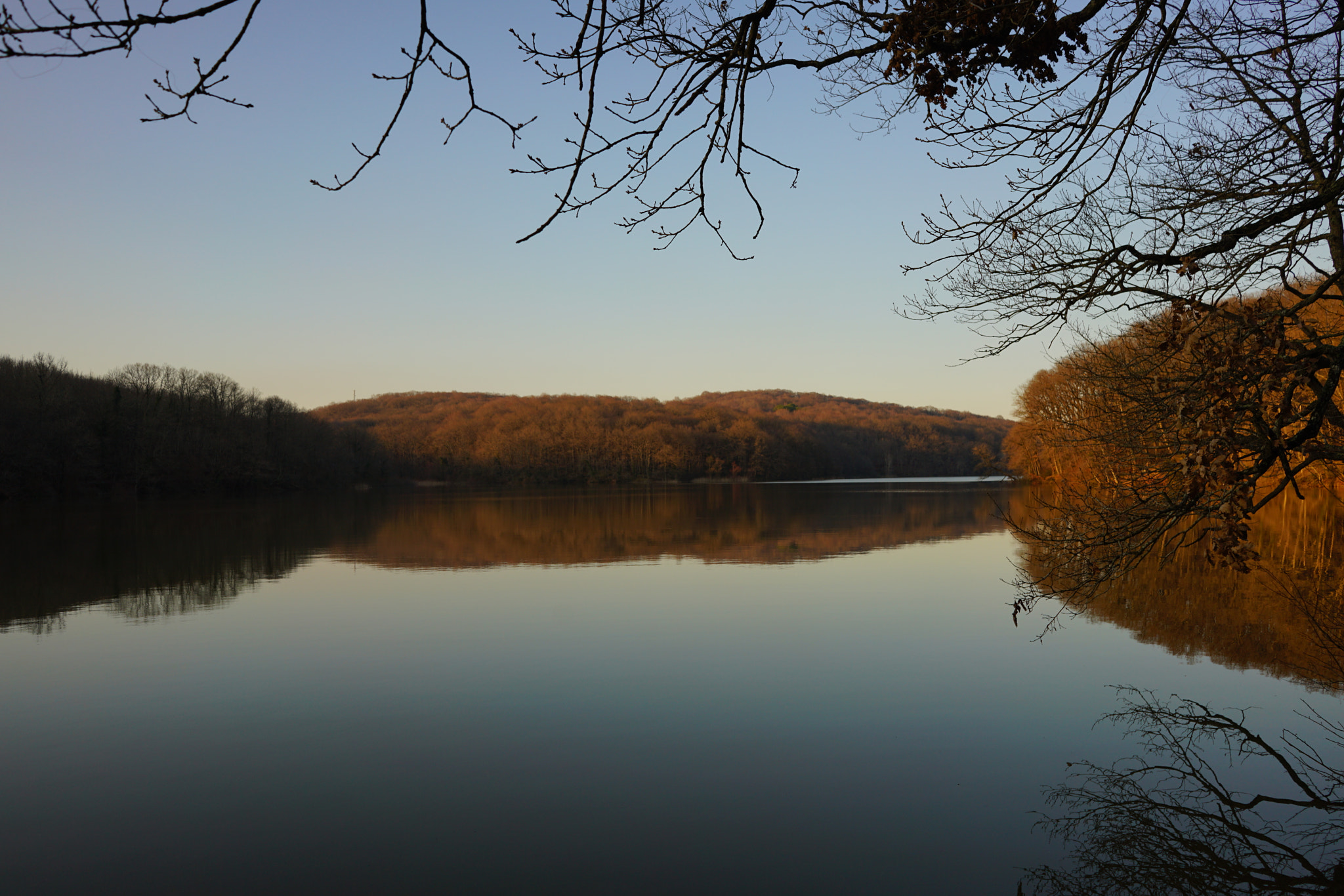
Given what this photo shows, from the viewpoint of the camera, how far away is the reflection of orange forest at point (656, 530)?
18.2 m

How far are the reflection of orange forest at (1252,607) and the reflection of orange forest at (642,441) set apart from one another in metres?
81.0

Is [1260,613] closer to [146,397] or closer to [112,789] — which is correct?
[112,789]

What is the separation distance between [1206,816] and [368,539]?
67.5ft

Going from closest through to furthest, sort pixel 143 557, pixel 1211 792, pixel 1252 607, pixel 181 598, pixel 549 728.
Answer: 1. pixel 1211 792
2. pixel 549 728
3. pixel 1252 607
4. pixel 181 598
5. pixel 143 557

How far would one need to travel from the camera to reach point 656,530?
24641 millimetres

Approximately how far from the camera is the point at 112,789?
5387mm

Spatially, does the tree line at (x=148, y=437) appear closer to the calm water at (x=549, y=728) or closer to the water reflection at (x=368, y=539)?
the water reflection at (x=368, y=539)

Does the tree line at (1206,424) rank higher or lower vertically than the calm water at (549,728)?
higher

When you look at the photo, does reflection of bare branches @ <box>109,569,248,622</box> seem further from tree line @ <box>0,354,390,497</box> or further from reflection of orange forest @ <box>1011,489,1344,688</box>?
tree line @ <box>0,354,390,497</box>

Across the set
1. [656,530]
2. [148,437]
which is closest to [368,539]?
[656,530]

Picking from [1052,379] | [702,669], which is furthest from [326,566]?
[1052,379]

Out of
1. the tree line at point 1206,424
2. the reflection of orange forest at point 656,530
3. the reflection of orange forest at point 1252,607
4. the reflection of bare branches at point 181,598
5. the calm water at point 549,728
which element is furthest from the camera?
the reflection of orange forest at point 656,530

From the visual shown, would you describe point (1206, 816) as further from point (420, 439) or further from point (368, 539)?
point (420, 439)

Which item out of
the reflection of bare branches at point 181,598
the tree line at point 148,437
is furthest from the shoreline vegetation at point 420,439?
the reflection of bare branches at point 181,598
